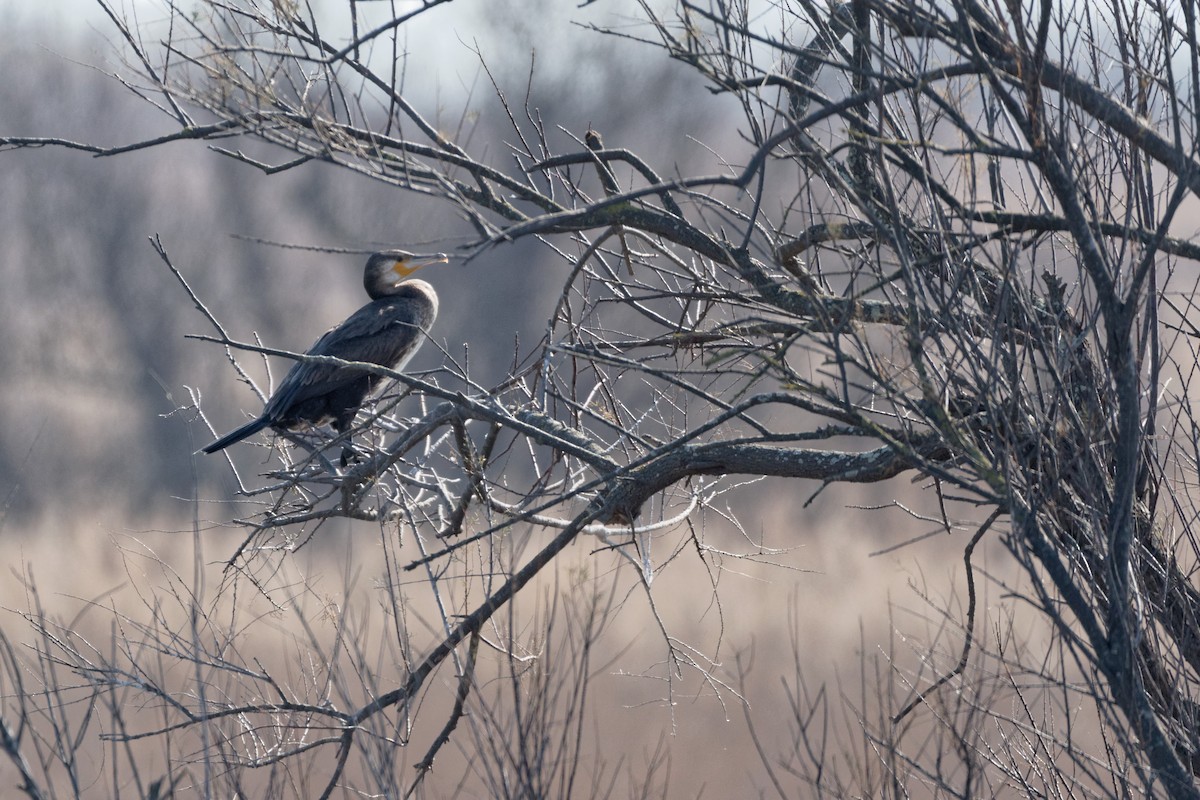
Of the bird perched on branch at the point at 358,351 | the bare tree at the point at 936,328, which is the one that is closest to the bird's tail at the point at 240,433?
the bird perched on branch at the point at 358,351

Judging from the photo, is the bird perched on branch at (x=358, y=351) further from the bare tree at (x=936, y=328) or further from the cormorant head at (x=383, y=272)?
the bare tree at (x=936, y=328)

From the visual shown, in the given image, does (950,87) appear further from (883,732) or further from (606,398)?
(606,398)

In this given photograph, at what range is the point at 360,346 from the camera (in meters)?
5.73

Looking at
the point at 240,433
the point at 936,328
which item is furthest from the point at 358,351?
the point at 936,328

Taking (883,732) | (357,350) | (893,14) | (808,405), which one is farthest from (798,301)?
(357,350)

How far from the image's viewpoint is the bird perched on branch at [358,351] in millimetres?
5207

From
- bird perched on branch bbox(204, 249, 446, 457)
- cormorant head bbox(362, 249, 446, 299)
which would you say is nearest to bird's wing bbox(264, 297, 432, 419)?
bird perched on branch bbox(204, 249, 446, 457)

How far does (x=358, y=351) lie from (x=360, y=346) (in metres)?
0.03

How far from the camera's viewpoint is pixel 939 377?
2715 mm

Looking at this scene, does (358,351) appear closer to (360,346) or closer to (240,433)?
(360,346)

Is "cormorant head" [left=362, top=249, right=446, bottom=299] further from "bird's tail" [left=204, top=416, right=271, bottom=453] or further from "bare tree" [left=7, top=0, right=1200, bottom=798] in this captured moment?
→ "bare tree" [left=7, top=0, right=1200, bottom=798]

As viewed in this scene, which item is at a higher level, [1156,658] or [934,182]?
[934,182]

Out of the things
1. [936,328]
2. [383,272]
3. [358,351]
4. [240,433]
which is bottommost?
[936,328]

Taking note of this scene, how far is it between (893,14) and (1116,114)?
1.87 feet
